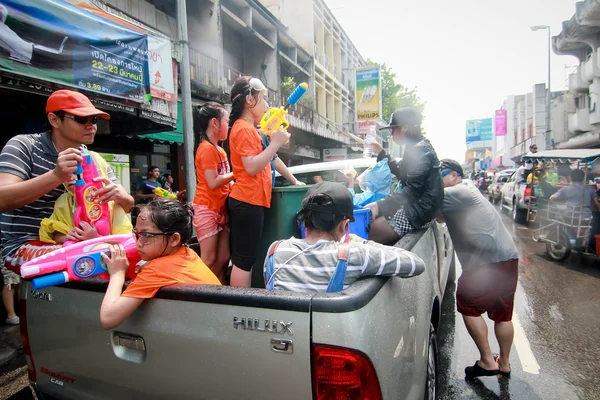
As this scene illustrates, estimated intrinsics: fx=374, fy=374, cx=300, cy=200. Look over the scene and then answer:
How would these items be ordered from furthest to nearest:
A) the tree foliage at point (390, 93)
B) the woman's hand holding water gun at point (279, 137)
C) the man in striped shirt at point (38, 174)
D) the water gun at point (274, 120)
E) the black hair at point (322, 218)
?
the tree foliage at point (390, 93)
the water gun at point (274, 120)
the woman's hand holding water gun at point (279, 137)
the man in striped shirt at point (38, 174)
the black hair at point (322, 218)

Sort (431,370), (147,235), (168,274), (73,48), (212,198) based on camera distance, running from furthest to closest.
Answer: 1. (73,48)
2. (212,198)
3. (431,370)
4. (147,235)
5. (168,274)

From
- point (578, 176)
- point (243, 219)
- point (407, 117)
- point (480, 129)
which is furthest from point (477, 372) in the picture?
point (480, 129)

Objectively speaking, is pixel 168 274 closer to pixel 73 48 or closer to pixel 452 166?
pixel 452 166

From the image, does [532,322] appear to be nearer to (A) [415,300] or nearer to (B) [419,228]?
(B) [419,228]

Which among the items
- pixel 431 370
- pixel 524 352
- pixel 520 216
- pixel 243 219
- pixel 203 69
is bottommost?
pixel 524 352

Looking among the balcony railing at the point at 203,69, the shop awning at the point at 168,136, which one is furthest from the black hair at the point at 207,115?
the balcony railing at the point at 203,69

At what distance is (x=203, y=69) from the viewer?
460 inches

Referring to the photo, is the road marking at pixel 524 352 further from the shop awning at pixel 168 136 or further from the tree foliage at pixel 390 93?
the tree foliage at pixel 390 93

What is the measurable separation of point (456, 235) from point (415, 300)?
141 cm

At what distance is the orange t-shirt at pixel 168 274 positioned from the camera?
1.57 meters

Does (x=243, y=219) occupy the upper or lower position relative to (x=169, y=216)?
lower

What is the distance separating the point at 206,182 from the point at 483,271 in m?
2.31

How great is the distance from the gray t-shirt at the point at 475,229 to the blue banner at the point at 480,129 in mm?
73603

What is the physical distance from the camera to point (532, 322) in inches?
168
